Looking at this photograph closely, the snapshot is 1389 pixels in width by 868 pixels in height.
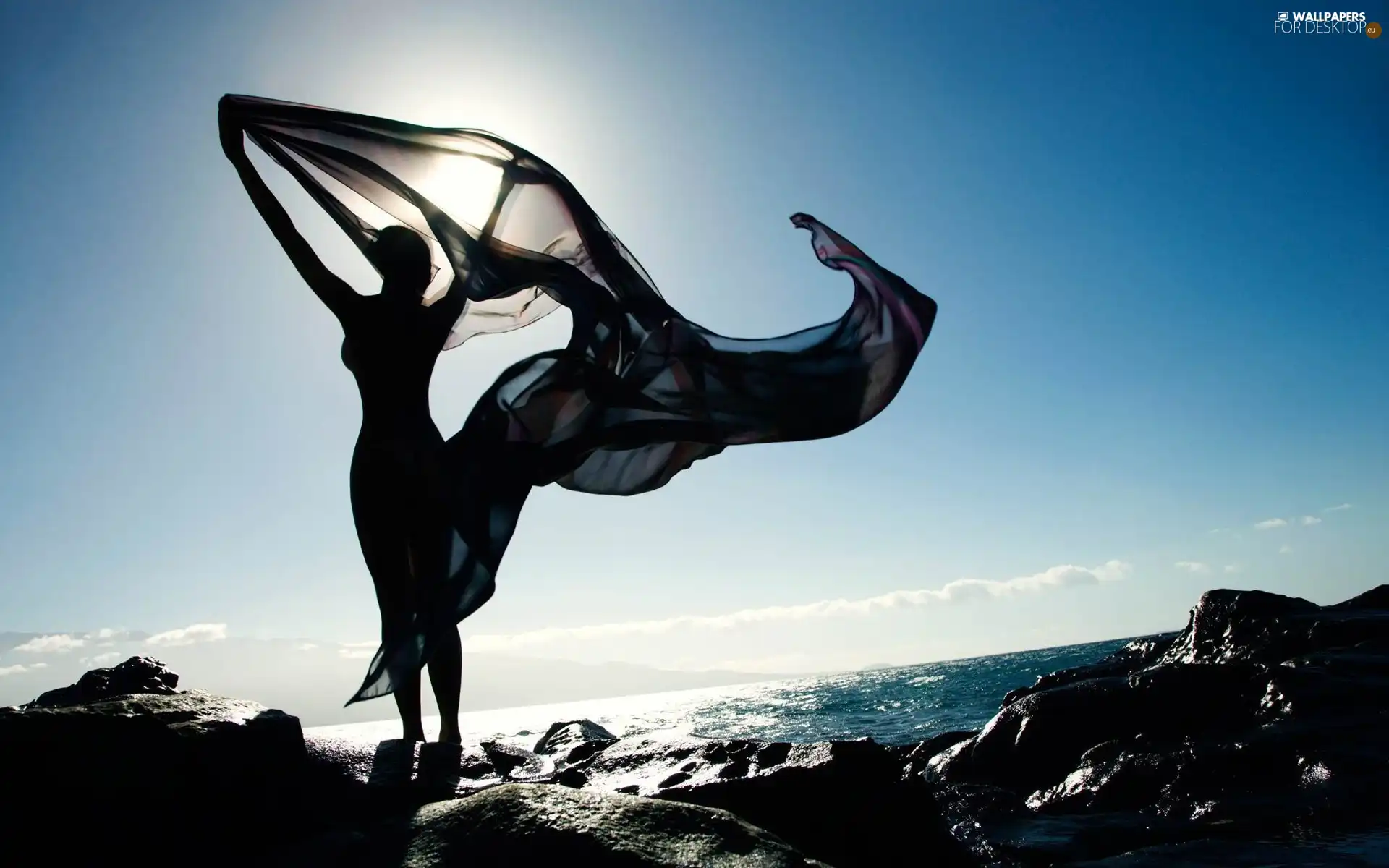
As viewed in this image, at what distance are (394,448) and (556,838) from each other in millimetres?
2591

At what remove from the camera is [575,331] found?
5.35m

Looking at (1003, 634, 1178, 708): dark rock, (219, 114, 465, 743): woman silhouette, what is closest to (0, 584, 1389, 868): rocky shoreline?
(219, 114, 465, 743): woman silhouette

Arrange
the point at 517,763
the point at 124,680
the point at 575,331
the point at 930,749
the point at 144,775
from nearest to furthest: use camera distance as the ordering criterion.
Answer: the point at 144,775
the point at 517,763
the point at 575,331
the point at 124,680
the point at 930,749

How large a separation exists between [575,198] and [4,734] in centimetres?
434

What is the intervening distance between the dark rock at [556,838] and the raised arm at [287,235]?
290 centimetres

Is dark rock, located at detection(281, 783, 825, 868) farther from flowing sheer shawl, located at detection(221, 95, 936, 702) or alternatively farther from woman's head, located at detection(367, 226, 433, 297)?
woman's head, located at detection(367, 226, 433, 297)

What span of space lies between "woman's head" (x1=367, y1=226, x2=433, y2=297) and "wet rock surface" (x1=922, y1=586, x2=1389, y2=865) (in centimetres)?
474

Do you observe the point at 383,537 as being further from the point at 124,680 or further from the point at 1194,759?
the point at 1194,759

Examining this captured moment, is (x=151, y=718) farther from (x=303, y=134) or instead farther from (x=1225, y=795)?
(x=1225, y=795)

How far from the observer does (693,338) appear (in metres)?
5.50

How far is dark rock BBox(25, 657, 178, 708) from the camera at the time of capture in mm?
5746

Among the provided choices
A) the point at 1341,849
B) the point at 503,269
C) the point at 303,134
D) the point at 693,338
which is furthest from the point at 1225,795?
the point at 303,134

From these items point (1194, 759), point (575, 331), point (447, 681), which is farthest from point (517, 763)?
point (1194, 759)

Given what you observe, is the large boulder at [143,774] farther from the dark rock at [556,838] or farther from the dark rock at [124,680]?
the dark rock at [124,680]
